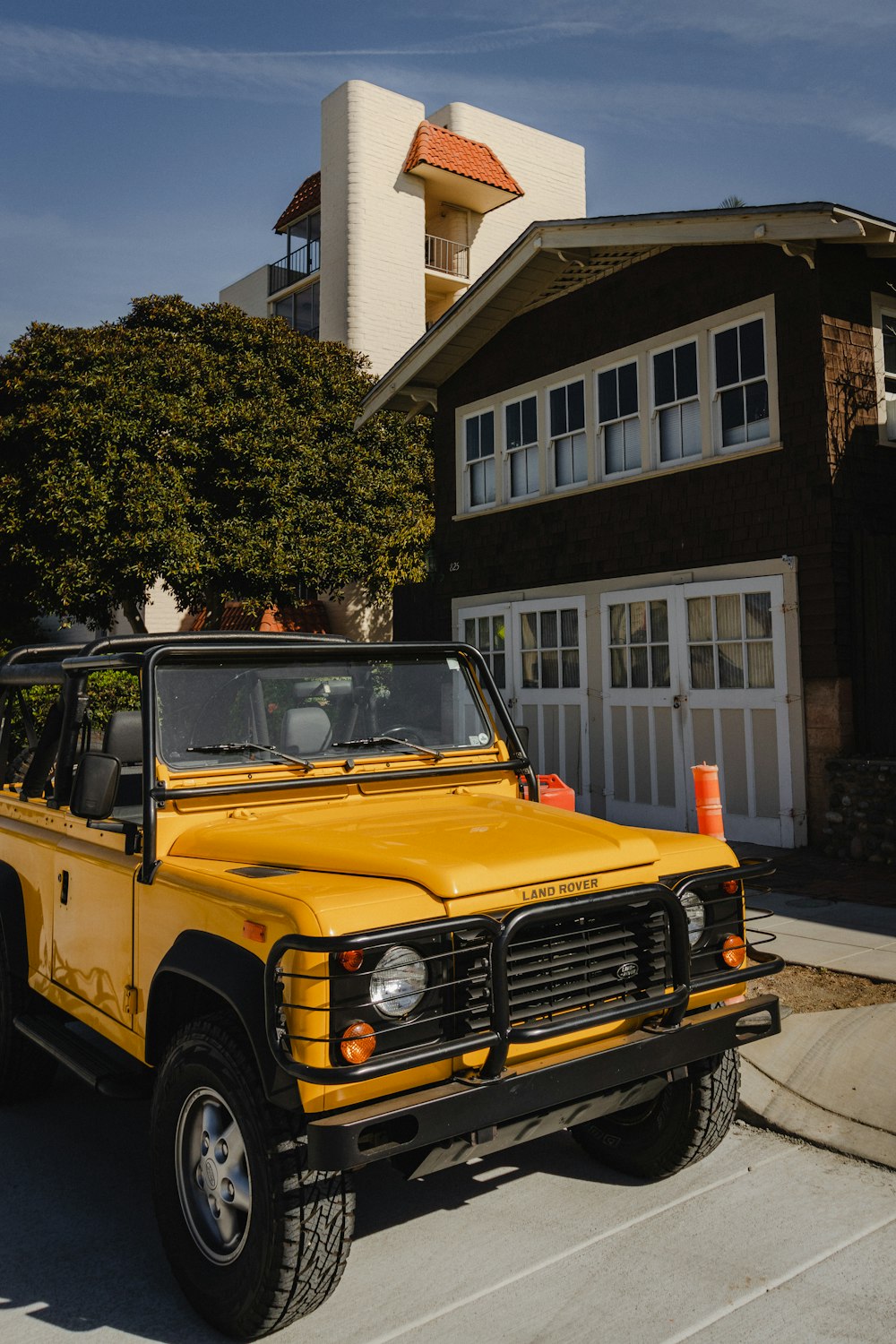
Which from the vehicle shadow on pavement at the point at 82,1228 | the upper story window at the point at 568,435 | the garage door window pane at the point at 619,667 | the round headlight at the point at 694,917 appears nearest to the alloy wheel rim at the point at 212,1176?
the vehicle shadow on pavement at the point at 82,1228

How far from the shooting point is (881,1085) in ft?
15.5

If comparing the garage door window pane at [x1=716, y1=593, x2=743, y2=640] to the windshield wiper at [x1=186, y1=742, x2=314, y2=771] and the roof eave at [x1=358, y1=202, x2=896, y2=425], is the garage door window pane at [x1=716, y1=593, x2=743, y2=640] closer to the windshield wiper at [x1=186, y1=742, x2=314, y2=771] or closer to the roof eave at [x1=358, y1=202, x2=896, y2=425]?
the roof eave at [x1=358, y1=202, x2=896, y2=425]

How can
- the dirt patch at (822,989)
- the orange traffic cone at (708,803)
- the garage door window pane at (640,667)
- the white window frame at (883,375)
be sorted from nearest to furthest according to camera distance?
the dirt patch at (822,989) < the orange traffic cone at (708,803) < the white window frame at (883,375) < the garage door window pane at (640,667)

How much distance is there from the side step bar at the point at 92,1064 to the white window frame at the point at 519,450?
35.6ft

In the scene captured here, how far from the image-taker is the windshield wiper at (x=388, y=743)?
4.42 meters

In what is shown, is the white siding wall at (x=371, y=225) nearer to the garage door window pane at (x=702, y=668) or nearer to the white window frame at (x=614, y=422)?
the white window frame at (x=614, y=422)

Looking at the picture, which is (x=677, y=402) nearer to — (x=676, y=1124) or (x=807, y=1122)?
(x=807, y=1122)

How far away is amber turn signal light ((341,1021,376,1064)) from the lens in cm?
283

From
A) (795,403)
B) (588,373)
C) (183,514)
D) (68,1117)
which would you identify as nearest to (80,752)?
(68,1117)

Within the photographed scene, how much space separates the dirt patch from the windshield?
2.47 metres

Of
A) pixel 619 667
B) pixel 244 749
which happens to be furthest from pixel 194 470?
pixel 244 749

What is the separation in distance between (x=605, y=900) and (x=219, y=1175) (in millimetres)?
1375

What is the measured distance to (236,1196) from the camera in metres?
→ 3.14

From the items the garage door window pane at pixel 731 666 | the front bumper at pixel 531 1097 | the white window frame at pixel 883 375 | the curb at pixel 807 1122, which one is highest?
the white window frame at pixel 883 375
